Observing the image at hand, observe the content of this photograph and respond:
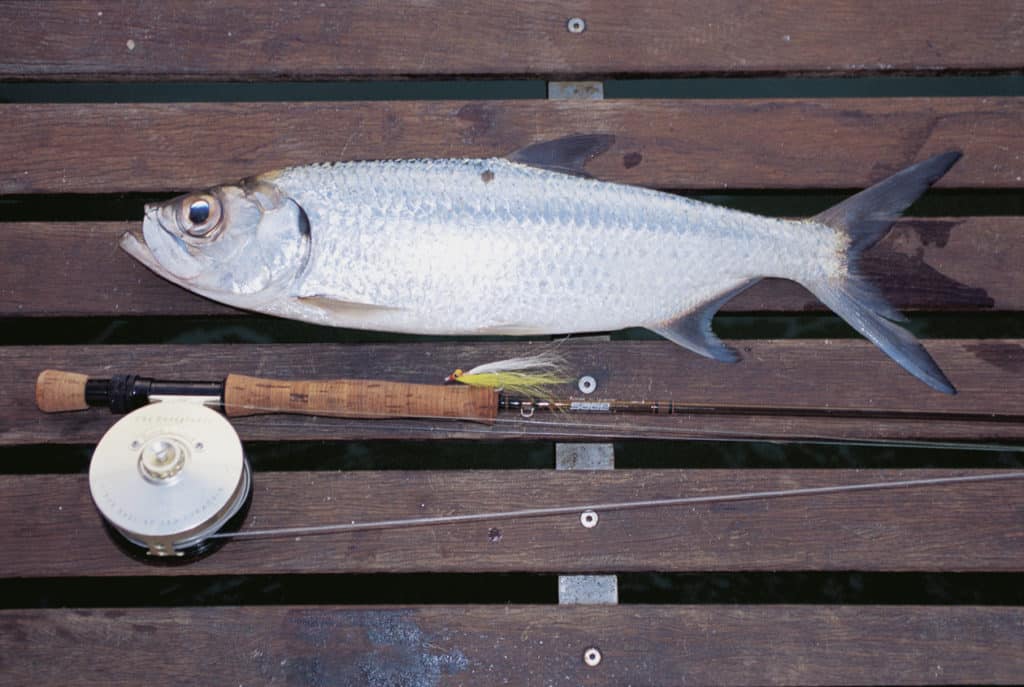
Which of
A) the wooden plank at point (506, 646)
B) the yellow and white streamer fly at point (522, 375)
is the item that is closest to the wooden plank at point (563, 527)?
the wooden plank at point (506, 646)

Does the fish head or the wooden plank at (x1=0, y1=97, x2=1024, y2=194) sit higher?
the wooden plank at (x1=0, y1=97, x2=1024, y2=194)

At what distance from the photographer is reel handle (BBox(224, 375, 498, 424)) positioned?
2383 millimetres

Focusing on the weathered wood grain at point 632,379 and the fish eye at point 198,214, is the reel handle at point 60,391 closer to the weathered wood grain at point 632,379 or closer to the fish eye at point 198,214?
the weathered wood grain at point 632,379

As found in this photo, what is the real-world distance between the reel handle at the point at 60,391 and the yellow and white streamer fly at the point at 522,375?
3.21 ft

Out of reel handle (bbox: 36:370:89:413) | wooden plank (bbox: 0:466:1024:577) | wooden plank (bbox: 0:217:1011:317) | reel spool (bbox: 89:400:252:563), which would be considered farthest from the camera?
wooden plank (bbox: 0:217:1011:317)

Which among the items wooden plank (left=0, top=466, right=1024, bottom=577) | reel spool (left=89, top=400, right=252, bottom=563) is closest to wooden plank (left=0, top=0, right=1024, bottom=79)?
reel spool (left=89, top=400, right=252, bottom=563)

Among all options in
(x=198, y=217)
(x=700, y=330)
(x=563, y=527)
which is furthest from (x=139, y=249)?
(x=700, y=330)

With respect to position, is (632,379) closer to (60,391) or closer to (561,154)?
(561,154)

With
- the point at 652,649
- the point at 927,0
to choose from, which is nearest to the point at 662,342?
the point at 652,649

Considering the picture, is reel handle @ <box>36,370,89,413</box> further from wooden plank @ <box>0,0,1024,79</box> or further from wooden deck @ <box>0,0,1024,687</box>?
wooden plank @ <box>0,0,1024,79</box>

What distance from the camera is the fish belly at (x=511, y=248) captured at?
243 centimetres

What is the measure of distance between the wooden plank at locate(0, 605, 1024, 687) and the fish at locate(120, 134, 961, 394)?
71cm

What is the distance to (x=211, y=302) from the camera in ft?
8.71

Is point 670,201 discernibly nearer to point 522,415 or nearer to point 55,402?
point 522,415
